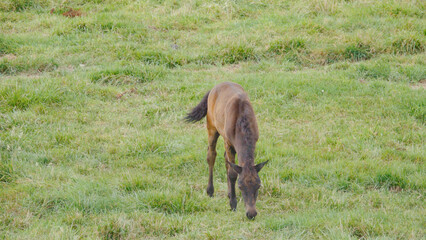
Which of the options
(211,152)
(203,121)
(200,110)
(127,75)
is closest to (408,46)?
(203,121)

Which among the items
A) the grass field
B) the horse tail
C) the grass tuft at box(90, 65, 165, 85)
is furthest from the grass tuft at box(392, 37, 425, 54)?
the horse tail

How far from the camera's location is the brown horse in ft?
17.1

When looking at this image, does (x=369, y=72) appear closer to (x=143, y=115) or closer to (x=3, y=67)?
(x=143, y=115)

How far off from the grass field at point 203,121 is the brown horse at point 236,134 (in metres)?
0.30

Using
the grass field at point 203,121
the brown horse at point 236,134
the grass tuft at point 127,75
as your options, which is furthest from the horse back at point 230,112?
the grass tuft at point 127,75

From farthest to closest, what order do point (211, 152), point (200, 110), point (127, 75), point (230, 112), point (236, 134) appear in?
point (127, 75) → point (200, 110) → point (211, 152) → point (230, 112) → point (236, 134)

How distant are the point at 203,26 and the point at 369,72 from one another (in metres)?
4.31

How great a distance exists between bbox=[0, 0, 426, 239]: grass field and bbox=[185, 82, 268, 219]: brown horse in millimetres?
302

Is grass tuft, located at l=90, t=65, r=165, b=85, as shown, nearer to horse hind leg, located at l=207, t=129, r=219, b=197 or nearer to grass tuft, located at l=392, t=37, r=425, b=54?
horse hind leg, located at l=207, t=129, r=219, b=197

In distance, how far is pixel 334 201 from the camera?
228 inches

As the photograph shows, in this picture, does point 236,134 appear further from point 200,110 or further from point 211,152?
point 200,110

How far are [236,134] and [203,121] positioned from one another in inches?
121

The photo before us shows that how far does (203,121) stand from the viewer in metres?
8.66

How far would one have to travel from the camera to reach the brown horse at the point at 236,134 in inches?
206
